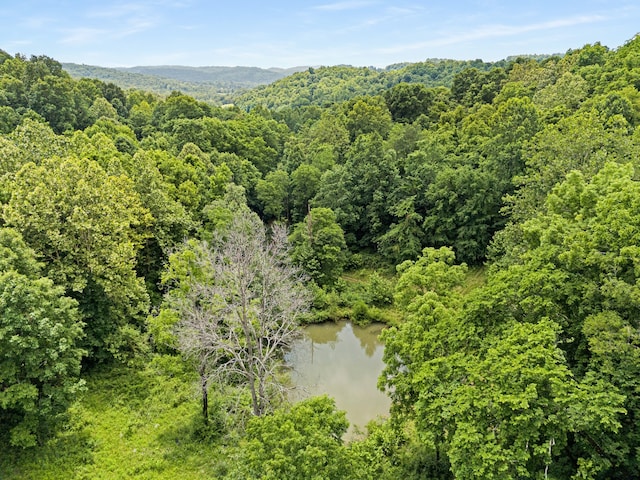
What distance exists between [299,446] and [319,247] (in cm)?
2025

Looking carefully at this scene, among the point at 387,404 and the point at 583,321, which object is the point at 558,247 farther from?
the point at 387,404

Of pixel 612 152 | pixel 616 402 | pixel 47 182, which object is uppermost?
pixel 612 152

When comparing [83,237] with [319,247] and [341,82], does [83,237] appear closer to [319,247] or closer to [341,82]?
[319,247]

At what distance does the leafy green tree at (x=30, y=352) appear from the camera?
13531mm

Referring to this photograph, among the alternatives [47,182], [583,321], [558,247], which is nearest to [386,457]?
[583,321]

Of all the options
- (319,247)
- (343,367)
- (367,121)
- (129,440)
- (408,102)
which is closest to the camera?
(129,440)

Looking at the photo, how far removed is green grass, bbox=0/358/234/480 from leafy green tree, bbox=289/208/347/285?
11.9 metres

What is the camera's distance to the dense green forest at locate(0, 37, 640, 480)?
9.53 metres

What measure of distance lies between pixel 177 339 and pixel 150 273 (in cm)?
1108

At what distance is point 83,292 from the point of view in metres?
19.0

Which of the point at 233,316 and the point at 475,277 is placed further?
the point at 475,277

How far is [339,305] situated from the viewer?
28.9 m

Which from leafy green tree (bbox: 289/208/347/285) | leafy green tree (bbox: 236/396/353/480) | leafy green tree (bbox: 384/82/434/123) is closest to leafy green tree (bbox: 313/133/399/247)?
leafy green tree (bbox: 289/208/347/285)

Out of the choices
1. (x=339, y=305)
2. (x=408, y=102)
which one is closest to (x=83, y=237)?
(x=339, y=305)
